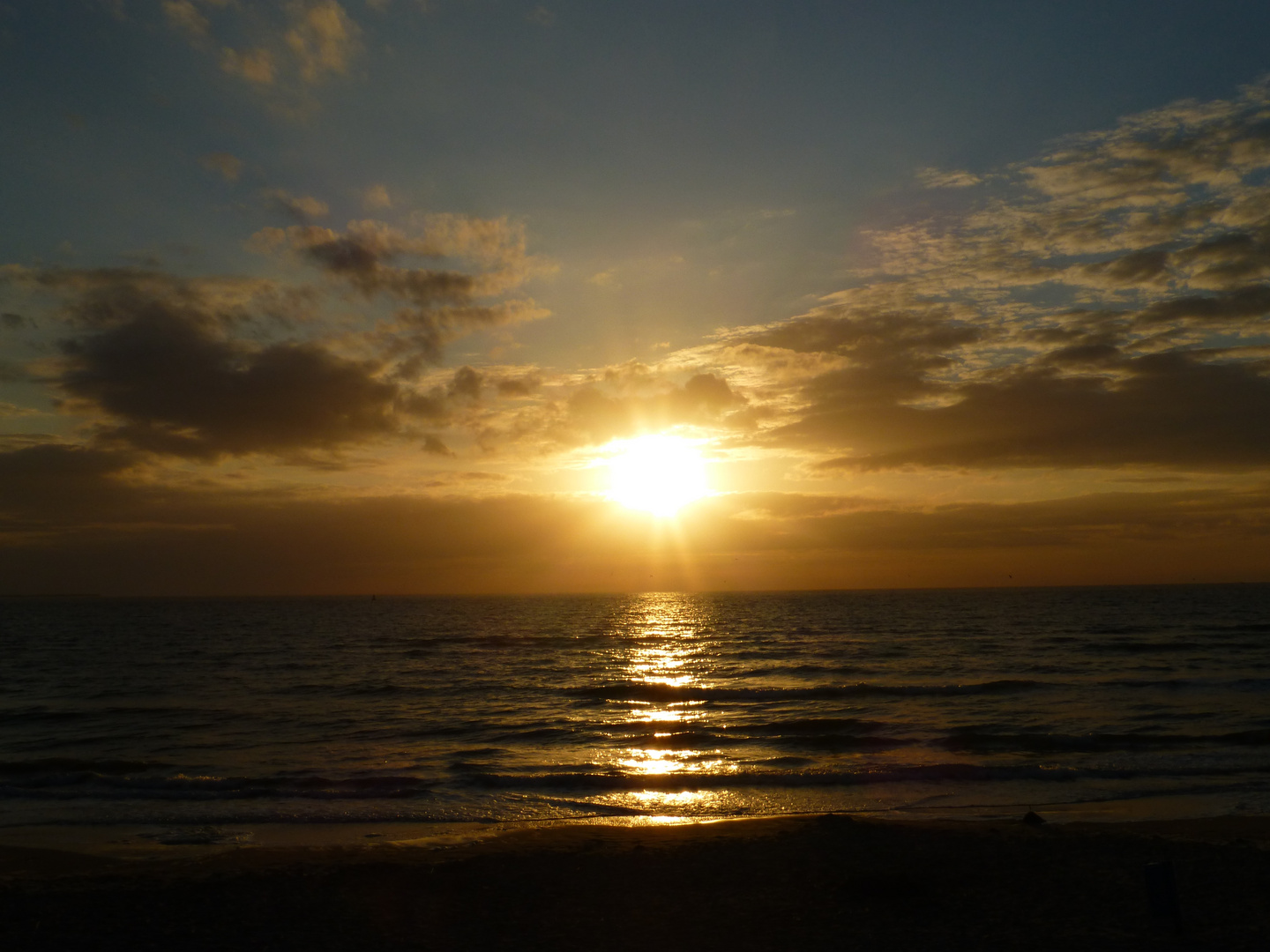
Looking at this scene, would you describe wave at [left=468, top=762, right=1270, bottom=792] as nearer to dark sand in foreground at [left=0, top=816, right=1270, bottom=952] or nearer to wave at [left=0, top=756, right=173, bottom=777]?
dark sand in foreground at [left=0, top=816, right=1270, bottom=952]

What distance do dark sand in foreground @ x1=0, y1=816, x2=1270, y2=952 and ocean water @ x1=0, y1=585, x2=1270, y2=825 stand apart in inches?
149

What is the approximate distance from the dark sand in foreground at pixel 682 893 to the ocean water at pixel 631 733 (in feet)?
12.4

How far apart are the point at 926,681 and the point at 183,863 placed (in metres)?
33.3

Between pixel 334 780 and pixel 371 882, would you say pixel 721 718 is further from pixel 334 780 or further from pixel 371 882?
pixel 371 882

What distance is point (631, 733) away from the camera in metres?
27.1

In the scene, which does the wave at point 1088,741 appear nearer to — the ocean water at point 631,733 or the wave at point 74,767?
the ocean water at point 631,733

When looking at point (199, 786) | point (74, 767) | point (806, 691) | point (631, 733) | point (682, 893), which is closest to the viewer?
point (682, 893)

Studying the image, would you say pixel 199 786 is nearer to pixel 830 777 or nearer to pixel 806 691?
pixel 830 777

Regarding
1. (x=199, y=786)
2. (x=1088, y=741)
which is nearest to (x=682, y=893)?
(x=199, y=786)

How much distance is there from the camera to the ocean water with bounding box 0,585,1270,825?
59.6 ft

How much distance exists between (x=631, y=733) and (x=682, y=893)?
1622cm

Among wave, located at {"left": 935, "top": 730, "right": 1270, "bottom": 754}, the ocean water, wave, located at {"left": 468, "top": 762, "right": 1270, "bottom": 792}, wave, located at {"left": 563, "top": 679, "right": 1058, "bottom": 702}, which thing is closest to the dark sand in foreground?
the ocean water

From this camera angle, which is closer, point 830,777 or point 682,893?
point 682,893

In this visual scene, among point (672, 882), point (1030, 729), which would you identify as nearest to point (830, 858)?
point (672, 882)
